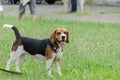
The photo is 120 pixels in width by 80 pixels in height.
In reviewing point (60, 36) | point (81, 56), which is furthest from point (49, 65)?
point (81, 56)

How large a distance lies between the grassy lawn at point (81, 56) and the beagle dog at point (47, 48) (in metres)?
0.28

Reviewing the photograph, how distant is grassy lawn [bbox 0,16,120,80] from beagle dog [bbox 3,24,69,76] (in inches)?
11.1

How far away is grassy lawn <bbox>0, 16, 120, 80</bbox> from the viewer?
714 cm

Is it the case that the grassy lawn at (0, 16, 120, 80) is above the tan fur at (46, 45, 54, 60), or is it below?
below

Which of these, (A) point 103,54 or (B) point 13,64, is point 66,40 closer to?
(B) point 13,64

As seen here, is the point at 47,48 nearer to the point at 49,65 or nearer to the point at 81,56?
the point at 49,65

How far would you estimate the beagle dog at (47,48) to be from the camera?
6.73 meters

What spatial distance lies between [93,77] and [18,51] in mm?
1270

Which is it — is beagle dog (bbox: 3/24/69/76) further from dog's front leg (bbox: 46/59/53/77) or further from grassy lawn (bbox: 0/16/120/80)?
grassy lawn (bbox: 0/16/120/80)

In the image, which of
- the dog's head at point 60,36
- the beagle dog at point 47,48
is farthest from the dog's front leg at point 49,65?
the dog's head at point 60,36

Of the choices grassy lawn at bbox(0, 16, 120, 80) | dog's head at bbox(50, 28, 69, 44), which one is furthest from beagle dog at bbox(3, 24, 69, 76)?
grassy lawn at bbox(0, 16, 120, 80)

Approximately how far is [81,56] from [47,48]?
79.9 inches

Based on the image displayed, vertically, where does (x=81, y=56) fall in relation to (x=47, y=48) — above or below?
below

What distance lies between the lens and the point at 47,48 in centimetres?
687
